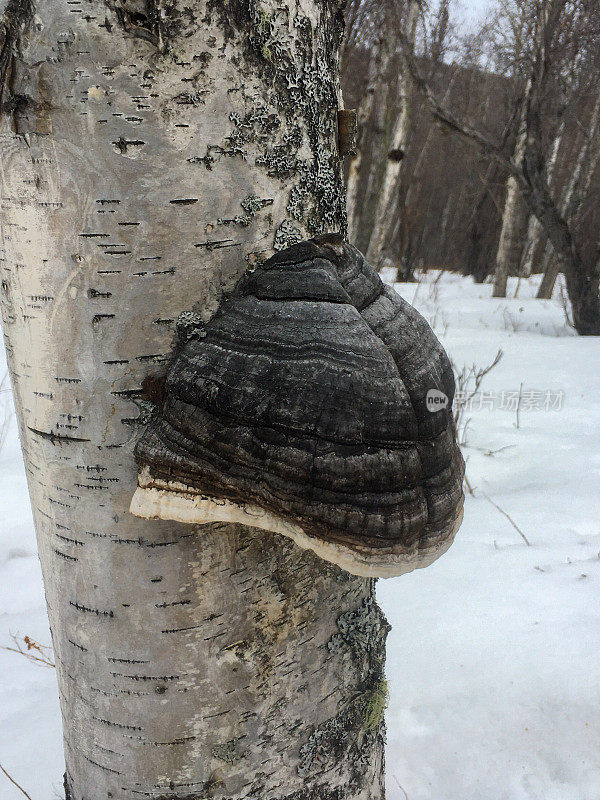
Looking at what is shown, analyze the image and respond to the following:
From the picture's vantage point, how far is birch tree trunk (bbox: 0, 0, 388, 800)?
0.81 meters

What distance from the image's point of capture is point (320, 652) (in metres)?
1.11

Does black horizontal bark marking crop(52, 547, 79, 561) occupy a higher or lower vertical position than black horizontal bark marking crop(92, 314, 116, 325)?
Result: lower

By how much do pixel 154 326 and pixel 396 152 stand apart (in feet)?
24.8

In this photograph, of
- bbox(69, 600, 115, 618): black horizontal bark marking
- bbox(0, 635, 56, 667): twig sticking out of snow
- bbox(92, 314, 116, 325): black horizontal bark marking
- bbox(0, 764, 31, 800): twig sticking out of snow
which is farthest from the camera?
bbox(0, 635, 56, 667): twig sticking out of snow

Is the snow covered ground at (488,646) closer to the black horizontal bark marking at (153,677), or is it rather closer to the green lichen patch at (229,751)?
the green lichen patch at (229,751)

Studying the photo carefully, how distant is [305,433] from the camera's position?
77cm

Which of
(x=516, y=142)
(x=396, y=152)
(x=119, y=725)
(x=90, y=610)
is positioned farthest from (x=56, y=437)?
(x=516, y=142)

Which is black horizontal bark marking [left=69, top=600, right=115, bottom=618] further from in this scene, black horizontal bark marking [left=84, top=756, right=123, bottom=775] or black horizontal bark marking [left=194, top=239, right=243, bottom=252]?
black horizontal bark marking [left=194, top=239, right=243, bottom=252]

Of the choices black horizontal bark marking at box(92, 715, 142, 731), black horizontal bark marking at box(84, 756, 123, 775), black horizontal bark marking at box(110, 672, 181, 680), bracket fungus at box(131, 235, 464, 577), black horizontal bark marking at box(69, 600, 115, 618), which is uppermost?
bracket fungus at box(131, 235, 464, 577)

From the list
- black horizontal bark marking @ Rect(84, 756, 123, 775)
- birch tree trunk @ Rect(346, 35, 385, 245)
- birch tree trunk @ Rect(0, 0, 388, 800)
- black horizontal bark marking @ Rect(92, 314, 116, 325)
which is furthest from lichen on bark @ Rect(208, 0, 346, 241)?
birch tree trunk @ Rect(346, 35, 385, 245)

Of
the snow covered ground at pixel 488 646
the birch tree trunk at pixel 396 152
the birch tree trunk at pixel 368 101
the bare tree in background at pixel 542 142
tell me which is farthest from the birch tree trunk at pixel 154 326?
the bare tree in background at pixel 542 142

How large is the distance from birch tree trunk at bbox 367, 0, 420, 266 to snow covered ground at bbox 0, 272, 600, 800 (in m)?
4.41

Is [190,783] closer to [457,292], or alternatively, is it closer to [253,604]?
[253,604]

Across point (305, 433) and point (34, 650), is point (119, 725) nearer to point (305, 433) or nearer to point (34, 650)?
point (305, 433)
